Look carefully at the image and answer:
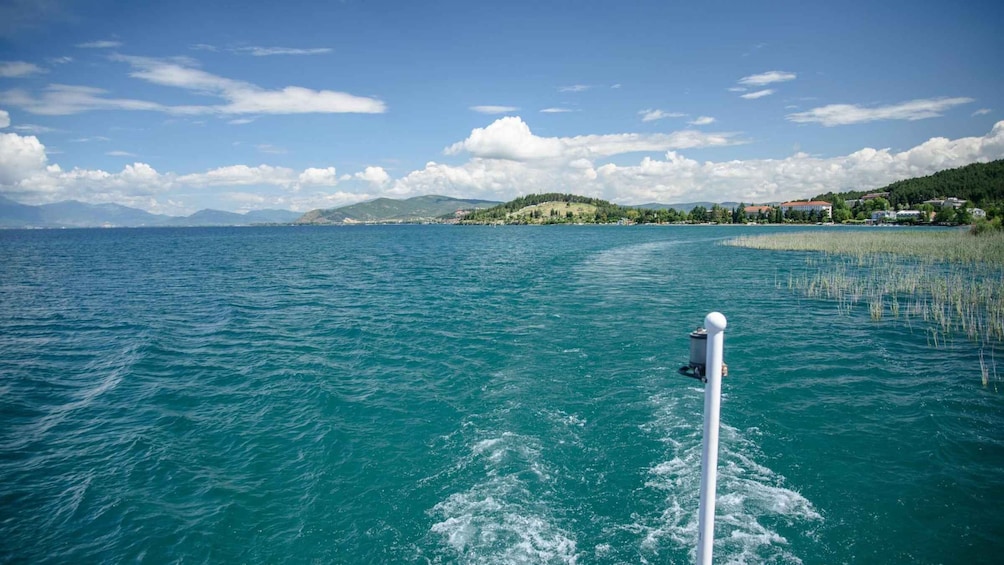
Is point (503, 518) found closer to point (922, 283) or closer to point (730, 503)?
point (730, 503)

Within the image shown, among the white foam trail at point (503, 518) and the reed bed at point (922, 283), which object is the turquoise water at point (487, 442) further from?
the reed bed at point (922, 283)

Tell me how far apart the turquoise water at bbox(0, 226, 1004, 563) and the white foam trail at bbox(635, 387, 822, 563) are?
61 millimetres

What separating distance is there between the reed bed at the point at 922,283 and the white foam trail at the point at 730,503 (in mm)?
13942

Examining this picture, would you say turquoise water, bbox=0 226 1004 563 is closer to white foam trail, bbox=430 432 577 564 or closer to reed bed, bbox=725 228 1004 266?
white foam trail, bbox=430 432 577 564

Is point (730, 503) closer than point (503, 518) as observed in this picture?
No

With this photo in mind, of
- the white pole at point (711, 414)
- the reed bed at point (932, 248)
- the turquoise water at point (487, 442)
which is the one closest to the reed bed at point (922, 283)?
the reed bed at point (932, 248)

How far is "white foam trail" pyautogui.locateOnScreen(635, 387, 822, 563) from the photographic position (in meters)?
10.2

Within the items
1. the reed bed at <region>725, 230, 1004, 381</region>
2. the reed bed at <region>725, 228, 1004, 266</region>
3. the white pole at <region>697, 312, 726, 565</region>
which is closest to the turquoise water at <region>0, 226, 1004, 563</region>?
the reed bed at <region>725, 230, 1004, 381</region>

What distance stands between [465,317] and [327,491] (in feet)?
69.2

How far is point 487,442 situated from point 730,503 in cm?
715

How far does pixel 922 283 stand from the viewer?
39.5 m

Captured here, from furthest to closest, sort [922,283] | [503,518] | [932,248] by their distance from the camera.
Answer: [932,248] < [922,283] < [503,518]

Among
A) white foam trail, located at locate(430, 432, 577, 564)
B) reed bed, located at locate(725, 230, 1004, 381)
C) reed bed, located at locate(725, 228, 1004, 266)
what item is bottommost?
white foam trail, located at locate(430, 432, 577, 564)

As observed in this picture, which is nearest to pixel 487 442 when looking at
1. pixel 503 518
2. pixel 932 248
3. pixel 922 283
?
pixel 503 518
